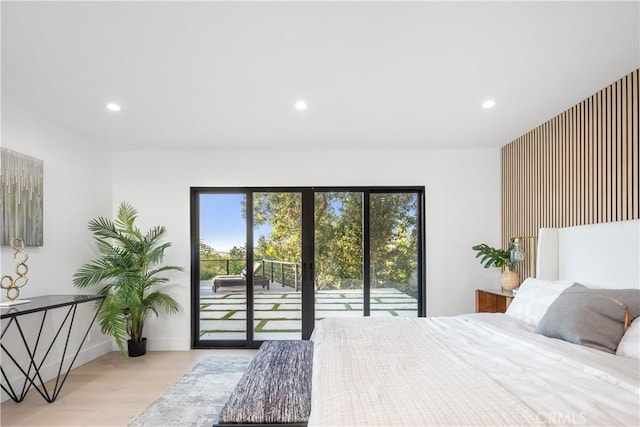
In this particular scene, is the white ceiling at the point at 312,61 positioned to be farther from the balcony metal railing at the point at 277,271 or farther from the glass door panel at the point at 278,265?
the balcony metal railing at the point at 277,271

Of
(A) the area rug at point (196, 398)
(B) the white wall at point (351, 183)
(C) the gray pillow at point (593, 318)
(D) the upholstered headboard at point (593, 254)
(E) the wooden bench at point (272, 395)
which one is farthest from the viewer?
(B) the white wall at point (351, 183)

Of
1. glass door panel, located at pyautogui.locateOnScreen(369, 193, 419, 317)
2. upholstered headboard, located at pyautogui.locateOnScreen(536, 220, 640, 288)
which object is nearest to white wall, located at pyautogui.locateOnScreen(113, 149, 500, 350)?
glass door panel, located at pyautogui.locateOnScreen(369, 193, 419, 317)

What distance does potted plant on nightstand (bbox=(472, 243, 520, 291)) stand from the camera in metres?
3.79

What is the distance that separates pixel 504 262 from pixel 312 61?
310 cm

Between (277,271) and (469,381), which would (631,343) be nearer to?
(469,381)

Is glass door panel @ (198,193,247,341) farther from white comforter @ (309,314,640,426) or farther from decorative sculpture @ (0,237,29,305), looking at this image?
white comforter @ (309,314,640,426)

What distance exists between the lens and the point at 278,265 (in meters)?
4.64

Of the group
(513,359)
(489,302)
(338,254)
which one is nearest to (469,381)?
(513,359)

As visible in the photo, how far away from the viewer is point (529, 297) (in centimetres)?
282

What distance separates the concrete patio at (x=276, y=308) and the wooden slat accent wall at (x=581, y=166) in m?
1.56

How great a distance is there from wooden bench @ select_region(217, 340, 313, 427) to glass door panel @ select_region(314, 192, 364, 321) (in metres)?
2.13

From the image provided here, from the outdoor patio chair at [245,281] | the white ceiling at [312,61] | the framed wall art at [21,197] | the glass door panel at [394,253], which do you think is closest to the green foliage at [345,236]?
the glass door panel at [394,253]

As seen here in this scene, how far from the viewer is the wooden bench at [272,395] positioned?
5.85 feet

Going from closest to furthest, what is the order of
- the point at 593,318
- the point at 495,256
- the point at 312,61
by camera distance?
the point at 593,318, the point at 312,61, the point at 495,256
